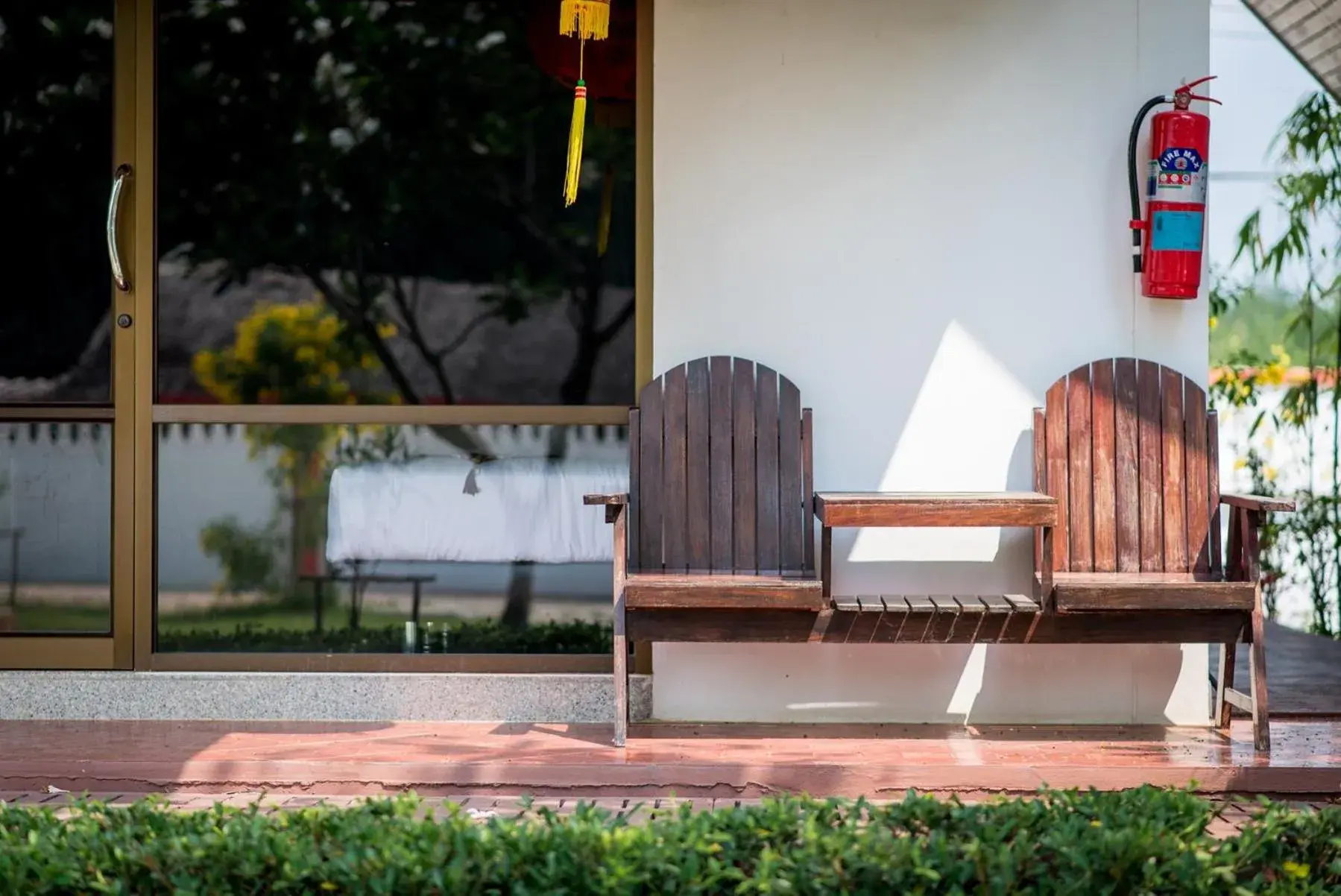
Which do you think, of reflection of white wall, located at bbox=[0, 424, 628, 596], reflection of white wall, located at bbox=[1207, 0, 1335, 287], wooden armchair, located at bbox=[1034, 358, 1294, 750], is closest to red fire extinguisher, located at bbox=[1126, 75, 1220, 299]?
wooden armchair, located at bbox=[1034, 358, 1294, 750]

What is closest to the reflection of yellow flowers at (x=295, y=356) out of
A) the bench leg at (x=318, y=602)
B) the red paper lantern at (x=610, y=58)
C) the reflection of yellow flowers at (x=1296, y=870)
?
the bench leg at (x=318, y=602)

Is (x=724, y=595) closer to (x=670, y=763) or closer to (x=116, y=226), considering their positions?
(x=670, y=763)

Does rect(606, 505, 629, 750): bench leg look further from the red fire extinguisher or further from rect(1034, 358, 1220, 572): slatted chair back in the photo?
the red fire extinguisher

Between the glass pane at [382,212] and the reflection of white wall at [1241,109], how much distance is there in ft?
17.6

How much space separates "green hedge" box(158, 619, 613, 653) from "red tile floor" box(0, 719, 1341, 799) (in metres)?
0.46

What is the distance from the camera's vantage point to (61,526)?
4883 millimetres

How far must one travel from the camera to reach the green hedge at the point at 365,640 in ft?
15.9

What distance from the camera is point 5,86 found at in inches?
192

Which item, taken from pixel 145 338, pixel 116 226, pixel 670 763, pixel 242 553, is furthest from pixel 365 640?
pixel 116 226

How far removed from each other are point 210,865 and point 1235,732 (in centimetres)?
→ 326

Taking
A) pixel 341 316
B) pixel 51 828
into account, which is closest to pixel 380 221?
pixel 341 316

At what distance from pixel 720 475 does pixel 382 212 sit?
1510 mm

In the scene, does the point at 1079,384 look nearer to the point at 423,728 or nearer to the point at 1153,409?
the point at 1153,409

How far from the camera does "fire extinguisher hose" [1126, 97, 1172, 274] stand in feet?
14.7
